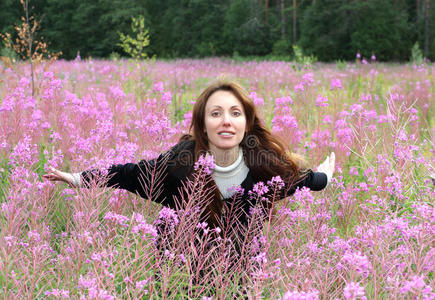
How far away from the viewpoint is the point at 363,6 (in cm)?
2314

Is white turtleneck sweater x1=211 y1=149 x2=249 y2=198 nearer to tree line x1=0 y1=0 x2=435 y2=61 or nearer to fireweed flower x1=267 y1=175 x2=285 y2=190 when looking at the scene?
fireweed flower x1=267 y1=175 x2=285 y2=190

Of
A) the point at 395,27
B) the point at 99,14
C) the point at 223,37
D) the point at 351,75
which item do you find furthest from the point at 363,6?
the point at 99,14

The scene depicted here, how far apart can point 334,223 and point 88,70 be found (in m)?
10.1

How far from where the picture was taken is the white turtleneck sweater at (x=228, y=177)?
8.33 feet

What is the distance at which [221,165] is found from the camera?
2.64 m

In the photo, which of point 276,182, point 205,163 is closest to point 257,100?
point 276,182

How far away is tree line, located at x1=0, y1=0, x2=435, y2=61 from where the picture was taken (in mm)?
23156

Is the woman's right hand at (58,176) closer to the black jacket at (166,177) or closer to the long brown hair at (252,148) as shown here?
the black jacket at (166,177)

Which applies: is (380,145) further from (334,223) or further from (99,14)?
(99,14)

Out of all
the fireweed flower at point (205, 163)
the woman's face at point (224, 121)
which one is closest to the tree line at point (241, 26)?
the woman's face at point (224, 121)

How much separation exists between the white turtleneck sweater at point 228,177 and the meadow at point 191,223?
0.66 feet

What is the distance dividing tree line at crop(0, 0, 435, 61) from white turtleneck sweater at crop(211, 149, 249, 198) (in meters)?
21.6

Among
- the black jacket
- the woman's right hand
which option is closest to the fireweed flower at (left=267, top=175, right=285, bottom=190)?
the black jacket

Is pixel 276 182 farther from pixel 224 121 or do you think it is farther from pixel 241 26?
pixel 241 26
